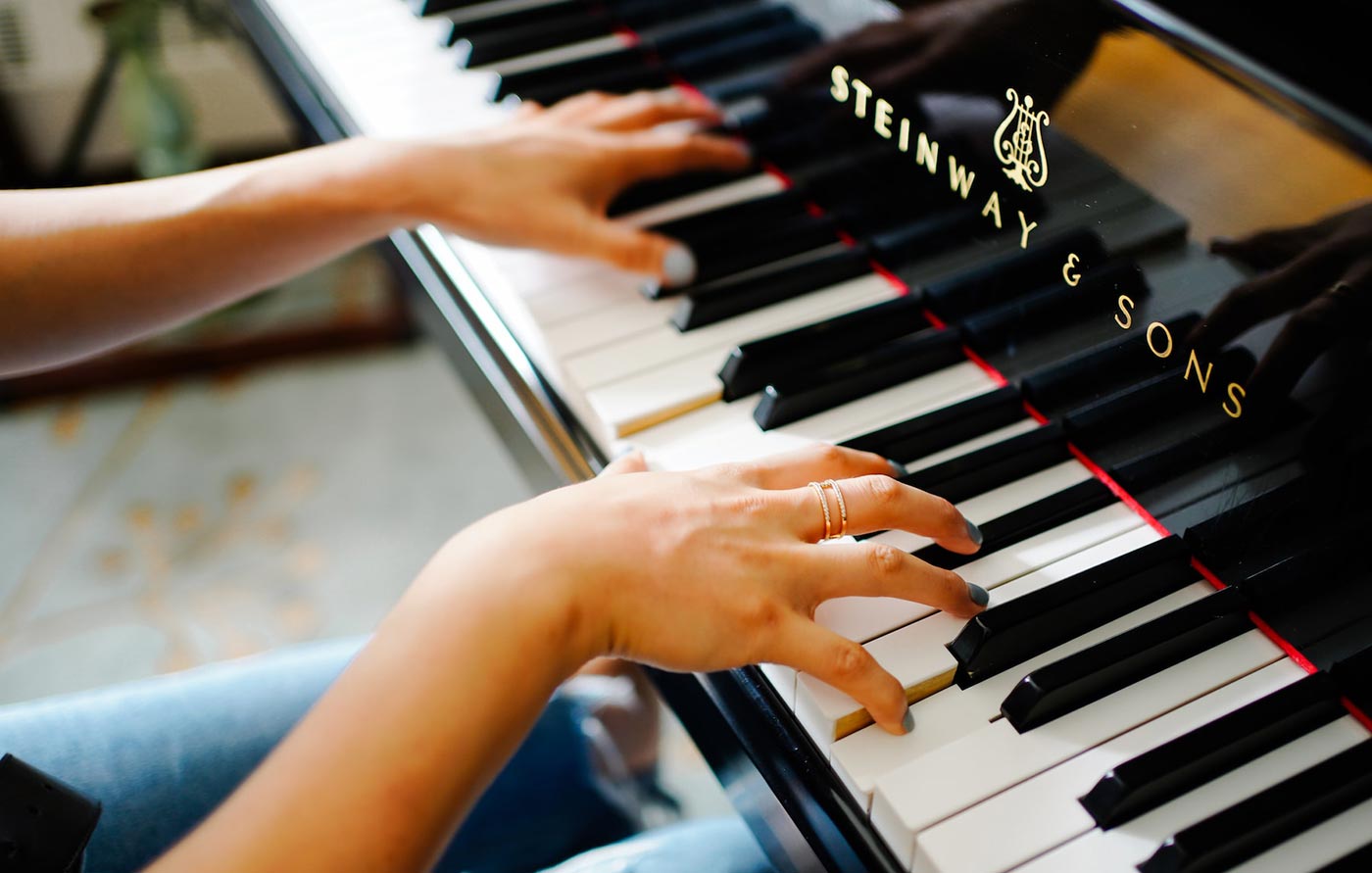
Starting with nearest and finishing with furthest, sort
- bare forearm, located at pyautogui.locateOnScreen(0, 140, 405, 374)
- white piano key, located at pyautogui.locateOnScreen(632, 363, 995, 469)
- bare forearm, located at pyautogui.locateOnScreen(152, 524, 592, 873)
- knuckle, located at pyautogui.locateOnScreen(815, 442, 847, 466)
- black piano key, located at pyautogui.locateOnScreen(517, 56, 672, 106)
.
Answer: bare forearm, located at pyautogui.locateOnScreen(152, 524, 592, 873), knuckle, located at pyautogui.locateOnScreen(815, 442, 847, 466), white piano key, located at pyautogui.locateOnScreen(632, 363, 995, 469), bare forearm, located at pyautogui.locateOnScreen(0, 140, 405, 374), black piano key, located at pyautogui.locateOnScreen(517, 56, 672, 106)

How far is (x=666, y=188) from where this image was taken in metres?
1.24

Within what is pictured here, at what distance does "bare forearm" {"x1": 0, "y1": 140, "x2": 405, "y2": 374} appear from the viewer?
3.58ft

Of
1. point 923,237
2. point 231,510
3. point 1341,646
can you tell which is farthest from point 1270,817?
point 231,510

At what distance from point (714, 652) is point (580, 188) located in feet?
1.93

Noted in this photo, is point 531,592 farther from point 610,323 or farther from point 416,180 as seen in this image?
point 416,180

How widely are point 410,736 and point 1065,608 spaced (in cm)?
49

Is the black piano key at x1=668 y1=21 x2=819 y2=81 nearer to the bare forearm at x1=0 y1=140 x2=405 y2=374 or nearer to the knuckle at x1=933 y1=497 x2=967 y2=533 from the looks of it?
the bare forearm at x1=0 y1=140 x2=405 y2=374

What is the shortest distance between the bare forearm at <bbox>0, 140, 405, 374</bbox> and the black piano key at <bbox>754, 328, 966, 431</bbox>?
47cm

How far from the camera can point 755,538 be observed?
803mm

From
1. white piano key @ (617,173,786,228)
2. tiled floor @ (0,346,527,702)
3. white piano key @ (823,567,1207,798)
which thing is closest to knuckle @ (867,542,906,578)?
white piano key @ (823,567,1207,798)

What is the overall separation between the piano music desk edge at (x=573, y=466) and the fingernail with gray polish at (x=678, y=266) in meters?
0.17

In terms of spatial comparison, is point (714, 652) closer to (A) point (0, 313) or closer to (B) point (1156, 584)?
(B) point (1156, 584)

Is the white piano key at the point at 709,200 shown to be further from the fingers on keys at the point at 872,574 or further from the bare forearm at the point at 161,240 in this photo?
the fingers on keys at the point at 872,574

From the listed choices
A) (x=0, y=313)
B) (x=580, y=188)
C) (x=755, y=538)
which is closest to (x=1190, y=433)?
(x=755, y=538)
